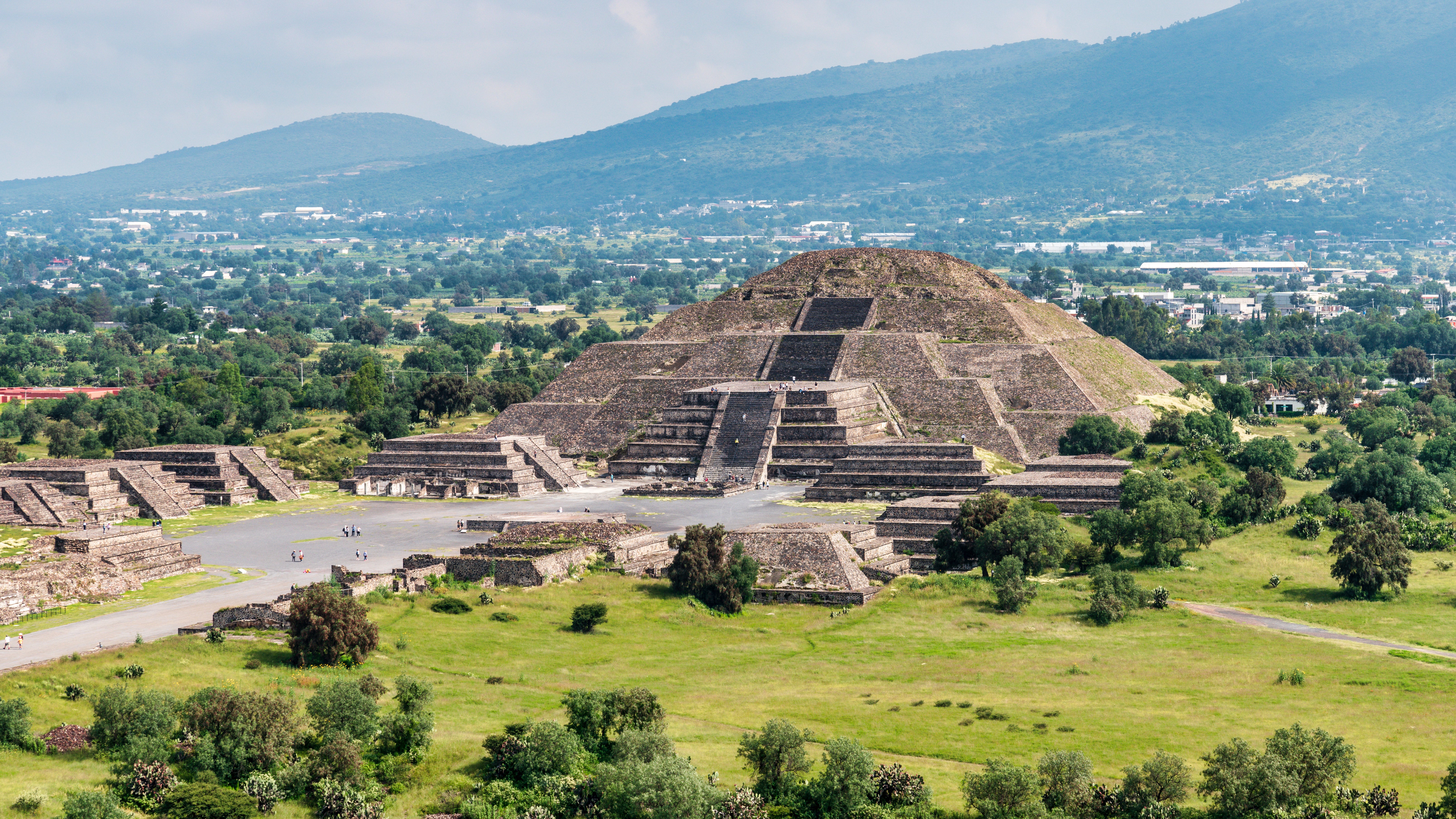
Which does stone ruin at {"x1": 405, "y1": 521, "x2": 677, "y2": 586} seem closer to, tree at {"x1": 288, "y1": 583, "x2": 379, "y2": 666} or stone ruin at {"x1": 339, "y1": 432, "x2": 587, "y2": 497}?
tree at {"x1": 288, "y1": 583, "x2": 379, "y2": 666}

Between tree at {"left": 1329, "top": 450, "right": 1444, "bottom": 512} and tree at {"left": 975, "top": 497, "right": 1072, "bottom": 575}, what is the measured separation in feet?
61.3

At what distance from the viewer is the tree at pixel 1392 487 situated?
8225 centimetres

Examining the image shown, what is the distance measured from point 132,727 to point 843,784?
61.6ft

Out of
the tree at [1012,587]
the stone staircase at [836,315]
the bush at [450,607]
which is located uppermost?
the stone staircase at [836,315]

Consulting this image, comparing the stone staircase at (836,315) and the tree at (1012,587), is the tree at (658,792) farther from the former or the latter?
the stone staircase at (836,315)

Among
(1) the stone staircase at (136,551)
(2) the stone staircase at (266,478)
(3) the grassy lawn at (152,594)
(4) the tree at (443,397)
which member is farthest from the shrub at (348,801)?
(4) the tree at (443,397)

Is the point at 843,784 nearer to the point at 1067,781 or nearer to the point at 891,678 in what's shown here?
the point at 1067,781

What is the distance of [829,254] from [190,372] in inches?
2265

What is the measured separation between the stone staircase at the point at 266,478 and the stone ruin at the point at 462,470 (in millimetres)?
3448

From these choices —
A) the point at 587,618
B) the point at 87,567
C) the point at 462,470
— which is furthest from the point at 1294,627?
the point at 462,470

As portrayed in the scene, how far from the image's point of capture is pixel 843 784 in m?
42.5

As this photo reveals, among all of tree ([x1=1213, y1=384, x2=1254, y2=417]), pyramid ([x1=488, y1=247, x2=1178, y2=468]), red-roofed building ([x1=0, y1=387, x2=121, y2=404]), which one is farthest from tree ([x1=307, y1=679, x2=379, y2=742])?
red-roofed building ([x1=0, y1=387, x2=121, y2=404])

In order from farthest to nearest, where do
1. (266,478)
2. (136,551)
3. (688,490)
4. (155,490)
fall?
(266,478) → (688,490) → (155,490) → (136,551)

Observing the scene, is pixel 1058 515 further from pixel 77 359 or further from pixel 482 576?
pixel 77 359
